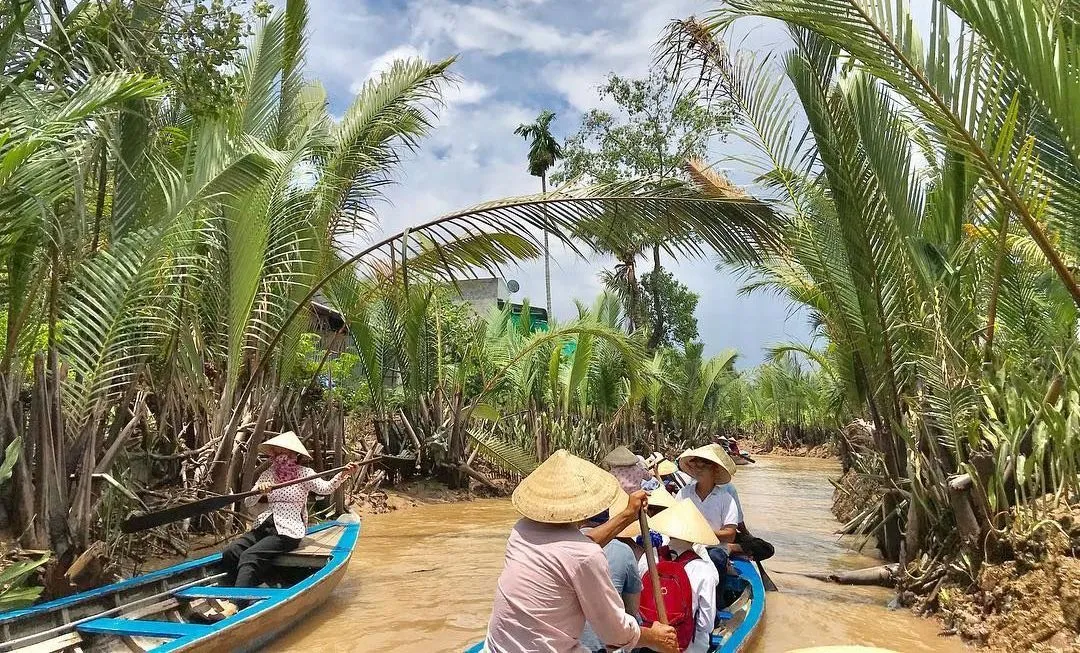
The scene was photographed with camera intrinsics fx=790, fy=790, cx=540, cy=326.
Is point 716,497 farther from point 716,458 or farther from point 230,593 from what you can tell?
point 230,593

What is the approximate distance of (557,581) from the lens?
9.45 feet

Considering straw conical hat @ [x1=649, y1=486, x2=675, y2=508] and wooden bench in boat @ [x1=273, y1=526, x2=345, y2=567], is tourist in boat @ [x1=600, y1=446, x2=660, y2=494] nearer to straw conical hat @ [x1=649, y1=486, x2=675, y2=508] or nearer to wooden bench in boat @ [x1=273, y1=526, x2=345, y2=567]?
wooden bench in boat @ [x1=273, y1=526, x2=345, y2=567]

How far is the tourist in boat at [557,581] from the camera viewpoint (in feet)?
9.34

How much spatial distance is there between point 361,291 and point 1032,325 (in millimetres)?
8087

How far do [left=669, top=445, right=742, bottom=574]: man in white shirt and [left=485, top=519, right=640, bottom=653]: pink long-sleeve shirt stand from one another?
2.57 meters

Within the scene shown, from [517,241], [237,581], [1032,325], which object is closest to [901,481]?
[1032,325]

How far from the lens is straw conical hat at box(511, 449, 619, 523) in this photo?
293 centimetres

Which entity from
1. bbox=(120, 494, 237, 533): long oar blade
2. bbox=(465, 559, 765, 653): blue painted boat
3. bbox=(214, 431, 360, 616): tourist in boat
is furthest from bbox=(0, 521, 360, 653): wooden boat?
bbox=(465, 559, 765, 653): blue painted boat

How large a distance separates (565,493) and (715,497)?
2789 millimetres

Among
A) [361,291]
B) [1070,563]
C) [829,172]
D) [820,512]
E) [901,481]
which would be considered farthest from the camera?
[820,512]

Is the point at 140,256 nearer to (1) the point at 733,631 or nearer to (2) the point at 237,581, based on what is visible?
(2) the point at 237,581

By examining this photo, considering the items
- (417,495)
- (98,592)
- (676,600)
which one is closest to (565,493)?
(676,600)

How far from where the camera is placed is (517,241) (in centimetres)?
730

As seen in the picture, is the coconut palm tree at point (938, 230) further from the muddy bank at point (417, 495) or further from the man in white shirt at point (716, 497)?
the muddy bank at point (417, 495)
